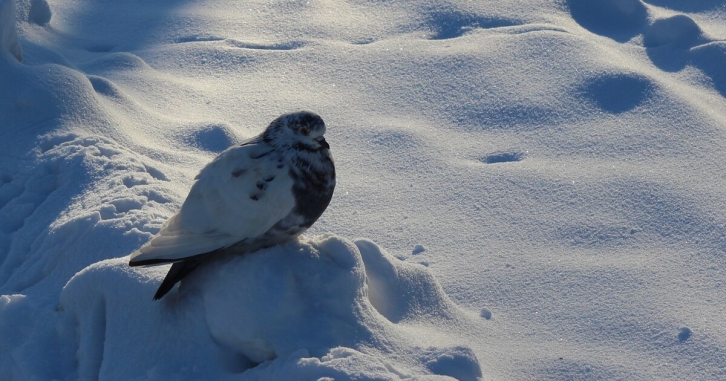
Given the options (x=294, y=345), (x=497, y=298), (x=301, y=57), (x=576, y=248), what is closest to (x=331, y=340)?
(x=294, y=345)

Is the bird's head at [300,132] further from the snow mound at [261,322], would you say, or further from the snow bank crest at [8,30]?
the snow bank crest at [8,30]

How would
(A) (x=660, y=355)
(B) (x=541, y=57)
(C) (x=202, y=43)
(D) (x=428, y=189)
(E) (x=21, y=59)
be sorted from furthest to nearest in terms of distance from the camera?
(C) (x=202, y=43)
(B) (x=541, y=57)
(E) (x=21, y=59)
(D) (x=428, y=189)
(A) (x=660, y=355)

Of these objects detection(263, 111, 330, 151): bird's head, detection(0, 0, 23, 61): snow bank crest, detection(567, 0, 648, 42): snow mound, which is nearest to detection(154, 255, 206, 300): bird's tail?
detection(263, 111, 330, 151): bird's head

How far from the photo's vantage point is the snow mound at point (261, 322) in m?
2.20

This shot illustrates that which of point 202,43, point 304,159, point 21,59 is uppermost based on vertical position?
point 304,159

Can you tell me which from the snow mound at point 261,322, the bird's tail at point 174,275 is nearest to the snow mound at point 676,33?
the snow mound at point 261,322

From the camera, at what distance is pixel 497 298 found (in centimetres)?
285

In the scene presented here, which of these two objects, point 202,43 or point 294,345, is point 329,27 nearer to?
point 202,43

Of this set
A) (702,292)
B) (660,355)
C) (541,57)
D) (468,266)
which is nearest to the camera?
(660,355)

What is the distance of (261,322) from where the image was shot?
2209mm

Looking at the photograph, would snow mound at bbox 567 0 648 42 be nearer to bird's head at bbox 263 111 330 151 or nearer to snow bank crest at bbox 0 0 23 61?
bird's head at bbox 263 111 330 151

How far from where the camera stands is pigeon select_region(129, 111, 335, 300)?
2.30 metres

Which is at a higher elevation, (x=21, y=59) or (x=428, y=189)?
(x=21, y=59)

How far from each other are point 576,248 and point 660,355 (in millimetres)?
637
